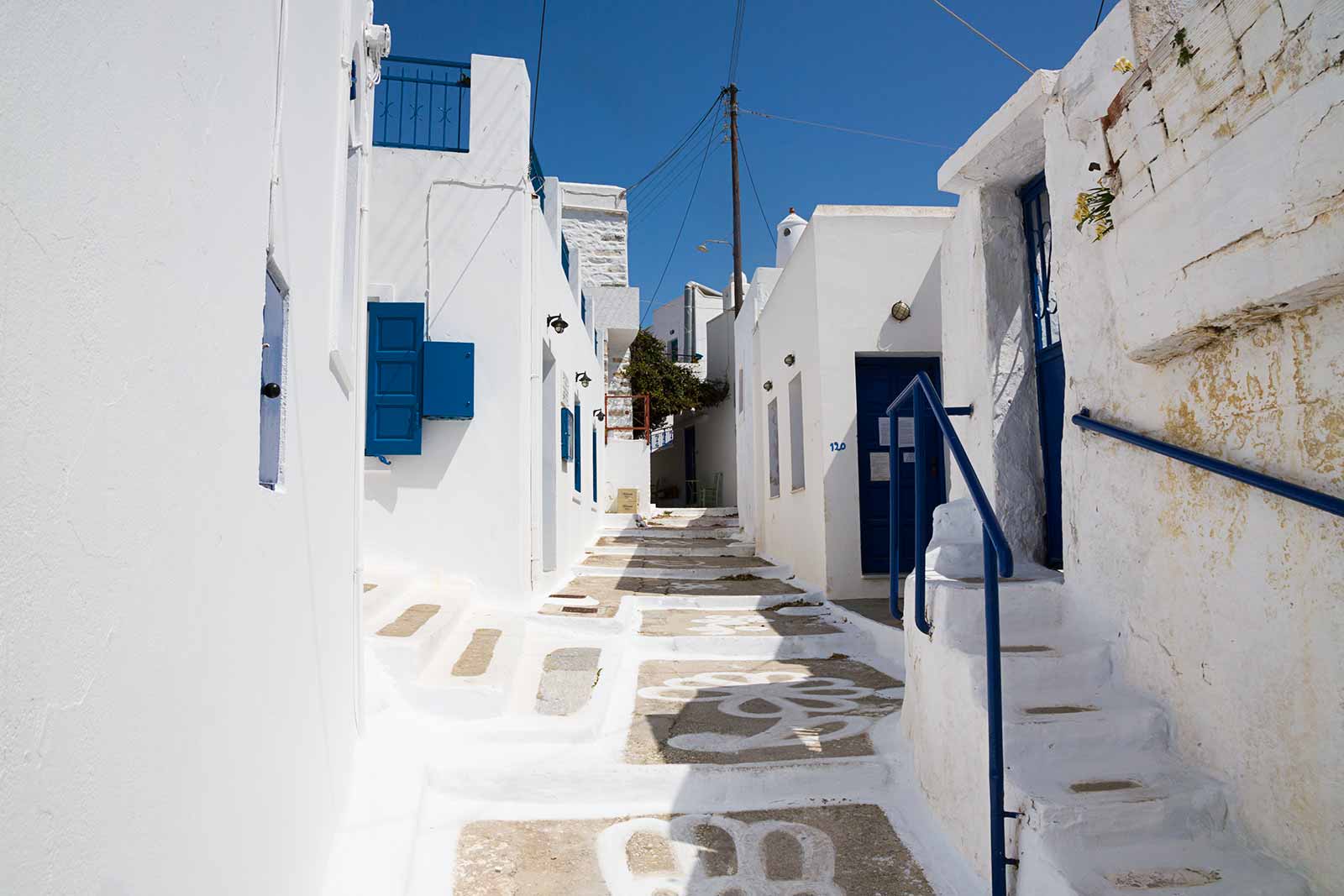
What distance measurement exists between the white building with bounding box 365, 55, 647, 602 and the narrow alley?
0.55 metres

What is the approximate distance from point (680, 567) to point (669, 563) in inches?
14.5

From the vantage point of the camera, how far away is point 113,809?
1.13 m

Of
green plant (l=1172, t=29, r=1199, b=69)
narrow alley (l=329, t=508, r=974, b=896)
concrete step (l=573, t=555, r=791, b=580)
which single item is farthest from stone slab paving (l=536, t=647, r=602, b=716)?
concrete step (l=573, t=555, r=791, b=580)

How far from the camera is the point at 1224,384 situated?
2.57 metres

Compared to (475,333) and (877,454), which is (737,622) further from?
(475,333)

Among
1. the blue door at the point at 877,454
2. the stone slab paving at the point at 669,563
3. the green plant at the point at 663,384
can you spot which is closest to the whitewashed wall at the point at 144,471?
the blue door at the point at 877,454

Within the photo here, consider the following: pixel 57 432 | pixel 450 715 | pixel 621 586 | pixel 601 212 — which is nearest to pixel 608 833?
pixel 450 715

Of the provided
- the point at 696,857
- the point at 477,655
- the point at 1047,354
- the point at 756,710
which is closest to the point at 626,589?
the point at 477,655

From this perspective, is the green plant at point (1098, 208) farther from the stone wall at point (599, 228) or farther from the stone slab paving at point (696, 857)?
the stone wall at point (599, 228)

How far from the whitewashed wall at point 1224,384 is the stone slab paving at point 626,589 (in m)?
4.45

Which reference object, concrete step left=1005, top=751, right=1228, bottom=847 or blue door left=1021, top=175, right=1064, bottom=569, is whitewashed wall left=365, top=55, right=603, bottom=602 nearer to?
blue door left=1021, top=175, right=1064, bottom=569

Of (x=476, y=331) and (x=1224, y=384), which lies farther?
(x=476, y=331)

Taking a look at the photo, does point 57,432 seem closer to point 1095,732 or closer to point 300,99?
point 300,99

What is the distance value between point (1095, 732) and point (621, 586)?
20.8ft
